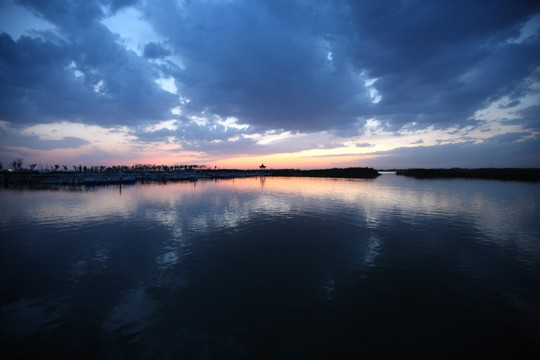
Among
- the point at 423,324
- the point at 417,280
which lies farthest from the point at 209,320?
the point at 417,280

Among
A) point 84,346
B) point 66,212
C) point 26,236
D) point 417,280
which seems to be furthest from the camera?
point 66,212

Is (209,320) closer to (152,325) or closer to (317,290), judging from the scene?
(152,325)

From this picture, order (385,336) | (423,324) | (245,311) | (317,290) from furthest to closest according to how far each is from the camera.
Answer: (317,290)
(245,311)
(423,324)
(385,336)

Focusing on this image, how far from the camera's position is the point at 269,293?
27.3ft

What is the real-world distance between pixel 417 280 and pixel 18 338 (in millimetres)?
13310

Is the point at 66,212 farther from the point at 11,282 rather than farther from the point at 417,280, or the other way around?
the point at 417,280

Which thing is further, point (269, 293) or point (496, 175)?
point (496, 175)

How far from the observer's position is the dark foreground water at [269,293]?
6.02 m

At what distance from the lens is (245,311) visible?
7.33 metres

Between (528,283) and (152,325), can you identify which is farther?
(528,283)

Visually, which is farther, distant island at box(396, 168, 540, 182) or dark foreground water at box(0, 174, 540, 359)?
distant island at box(396, 168, 540, 182)

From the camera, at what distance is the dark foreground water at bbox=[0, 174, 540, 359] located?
19.8 ft

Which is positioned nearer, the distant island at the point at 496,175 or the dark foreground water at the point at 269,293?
the dark foreground water at the point at 269,293

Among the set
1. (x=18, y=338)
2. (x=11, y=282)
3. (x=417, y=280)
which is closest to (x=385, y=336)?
(x=417, y=280)
